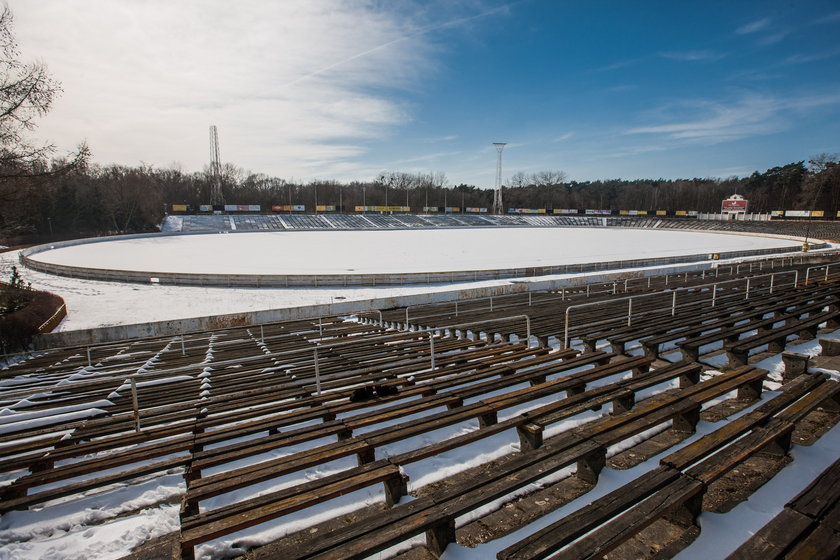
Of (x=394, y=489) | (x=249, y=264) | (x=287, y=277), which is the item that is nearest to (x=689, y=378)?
(x=394, y=489)

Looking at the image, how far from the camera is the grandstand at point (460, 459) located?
8.57 ft

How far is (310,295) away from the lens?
25312mm

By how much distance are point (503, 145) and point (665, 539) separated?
4000 inches

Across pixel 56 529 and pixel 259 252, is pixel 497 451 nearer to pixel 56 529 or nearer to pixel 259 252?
pixel 56 529

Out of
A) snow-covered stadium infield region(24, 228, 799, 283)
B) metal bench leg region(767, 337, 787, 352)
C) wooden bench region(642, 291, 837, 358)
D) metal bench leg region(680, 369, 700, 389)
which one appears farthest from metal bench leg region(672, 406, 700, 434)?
snow-covered stadium infield region(24, 228, 799, 283)

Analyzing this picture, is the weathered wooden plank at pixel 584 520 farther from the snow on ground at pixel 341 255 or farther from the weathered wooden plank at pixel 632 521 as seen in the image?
the snow on ground at pixel 341 255

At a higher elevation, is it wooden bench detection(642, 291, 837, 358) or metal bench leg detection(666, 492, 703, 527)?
wooden bench detection(642, 291, 837, 358)

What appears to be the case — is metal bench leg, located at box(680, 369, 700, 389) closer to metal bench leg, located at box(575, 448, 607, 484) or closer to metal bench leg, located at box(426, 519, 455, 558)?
metal bench leg, located at box(575, 448, 607, 484)

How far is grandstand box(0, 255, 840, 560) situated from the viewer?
8.57 feet

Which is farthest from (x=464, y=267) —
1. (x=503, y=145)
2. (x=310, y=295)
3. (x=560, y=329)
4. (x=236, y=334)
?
(x=503, y=145)

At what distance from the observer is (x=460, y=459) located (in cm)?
422

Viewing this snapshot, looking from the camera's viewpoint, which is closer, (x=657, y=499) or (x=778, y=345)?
(x=657, y=499)

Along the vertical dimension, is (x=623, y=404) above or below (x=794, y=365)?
below

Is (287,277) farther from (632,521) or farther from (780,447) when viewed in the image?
(632,521)
